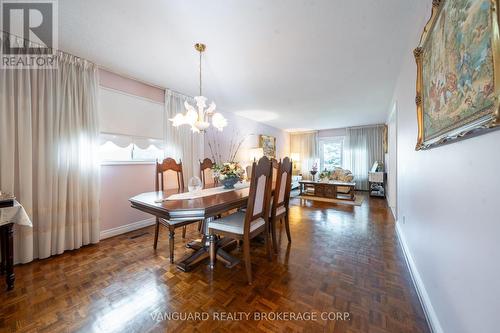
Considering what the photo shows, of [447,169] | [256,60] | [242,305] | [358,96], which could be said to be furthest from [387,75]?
[242,305]

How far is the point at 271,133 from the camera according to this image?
22.3 ft

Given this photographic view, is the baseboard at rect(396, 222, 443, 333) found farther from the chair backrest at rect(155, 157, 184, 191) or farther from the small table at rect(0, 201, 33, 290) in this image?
the small table at rect(0, 201, 33, 290)

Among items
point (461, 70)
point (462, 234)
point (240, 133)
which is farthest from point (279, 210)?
point (240, 133)

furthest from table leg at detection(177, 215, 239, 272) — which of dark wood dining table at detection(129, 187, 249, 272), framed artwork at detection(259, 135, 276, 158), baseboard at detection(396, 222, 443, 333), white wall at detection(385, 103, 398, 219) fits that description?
framed artwork at detection(259, 135, 276, 158)

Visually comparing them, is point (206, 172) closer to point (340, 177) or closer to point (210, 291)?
point (210, 291)

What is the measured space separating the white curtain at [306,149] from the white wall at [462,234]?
20.6 ft

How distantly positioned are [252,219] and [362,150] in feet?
21.6

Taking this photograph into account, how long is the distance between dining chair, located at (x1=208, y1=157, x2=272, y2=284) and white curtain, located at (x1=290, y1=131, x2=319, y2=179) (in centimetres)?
624

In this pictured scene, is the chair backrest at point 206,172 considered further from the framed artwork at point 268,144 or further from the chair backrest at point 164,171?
the framed artwork at point 268,144

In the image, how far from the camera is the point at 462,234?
0.88 m

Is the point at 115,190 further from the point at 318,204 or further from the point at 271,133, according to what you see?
the point at 271,133

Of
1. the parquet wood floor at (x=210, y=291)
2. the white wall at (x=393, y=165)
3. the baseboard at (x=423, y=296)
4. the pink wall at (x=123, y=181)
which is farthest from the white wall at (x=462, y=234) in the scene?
the pink wall at (x=123, y=181)

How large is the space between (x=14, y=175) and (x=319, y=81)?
4.12 metres

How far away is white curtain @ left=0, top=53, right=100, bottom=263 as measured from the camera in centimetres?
199
